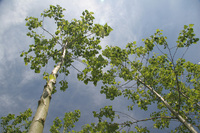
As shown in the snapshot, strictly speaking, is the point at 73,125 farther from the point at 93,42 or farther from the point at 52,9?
the point at 52,9

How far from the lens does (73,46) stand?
6.11m

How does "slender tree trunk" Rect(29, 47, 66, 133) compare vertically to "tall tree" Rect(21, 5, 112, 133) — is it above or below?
below

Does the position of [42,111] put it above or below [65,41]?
below

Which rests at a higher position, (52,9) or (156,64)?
(52,9)

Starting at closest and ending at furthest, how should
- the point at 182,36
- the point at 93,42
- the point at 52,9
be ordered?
the point at 182,36 < the point at 93,42 < the point at 52,9

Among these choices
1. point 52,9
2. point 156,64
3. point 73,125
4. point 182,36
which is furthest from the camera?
point 73,125

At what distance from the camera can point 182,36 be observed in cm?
421

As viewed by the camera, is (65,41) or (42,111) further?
(65,41)

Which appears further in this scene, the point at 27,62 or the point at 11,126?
the point at 11,126

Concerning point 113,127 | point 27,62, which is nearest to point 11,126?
point 27,62

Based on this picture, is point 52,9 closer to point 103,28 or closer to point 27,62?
point 103,28

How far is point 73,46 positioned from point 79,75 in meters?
2.04

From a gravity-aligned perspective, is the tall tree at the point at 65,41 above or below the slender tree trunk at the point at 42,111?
above

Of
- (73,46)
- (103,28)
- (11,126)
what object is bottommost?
(11,126)
